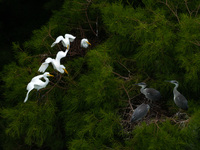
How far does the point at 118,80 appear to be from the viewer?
1794mm

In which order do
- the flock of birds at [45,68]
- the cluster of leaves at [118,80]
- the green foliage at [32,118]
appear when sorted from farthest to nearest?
the green foliage at [32,118], the flock of birds at [45,68], the cluster of leaves at [118,80]

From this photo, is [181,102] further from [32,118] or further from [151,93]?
[32,118]

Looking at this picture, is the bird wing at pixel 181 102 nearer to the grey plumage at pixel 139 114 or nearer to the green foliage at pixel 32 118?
the grey plumage at pixel 139 114

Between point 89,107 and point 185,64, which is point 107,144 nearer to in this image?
point 89,107

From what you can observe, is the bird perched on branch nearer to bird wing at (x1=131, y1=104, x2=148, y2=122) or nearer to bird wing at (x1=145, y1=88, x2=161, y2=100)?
bird wing at (x1=145, y1=88, x2=161, y2=100)

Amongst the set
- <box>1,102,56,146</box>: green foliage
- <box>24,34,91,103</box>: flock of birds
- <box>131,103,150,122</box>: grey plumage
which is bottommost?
<box>1,102,56,146</box>: green foliage

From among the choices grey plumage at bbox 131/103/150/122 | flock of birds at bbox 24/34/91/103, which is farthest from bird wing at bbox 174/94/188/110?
flock of birds at bbox 24/34/91/103

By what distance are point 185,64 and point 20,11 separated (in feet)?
7.28

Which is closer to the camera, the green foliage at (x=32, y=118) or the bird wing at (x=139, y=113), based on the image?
the bird wing at (x=139, y=113)

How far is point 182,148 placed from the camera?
1.51 meters

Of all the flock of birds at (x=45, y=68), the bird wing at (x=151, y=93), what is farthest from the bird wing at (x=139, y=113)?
the flock of birds at (x=45, y=68)

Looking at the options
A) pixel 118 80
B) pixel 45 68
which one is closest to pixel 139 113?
pixel 118 80

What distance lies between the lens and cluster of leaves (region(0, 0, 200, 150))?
1.62 meters

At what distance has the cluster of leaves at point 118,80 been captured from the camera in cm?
162
